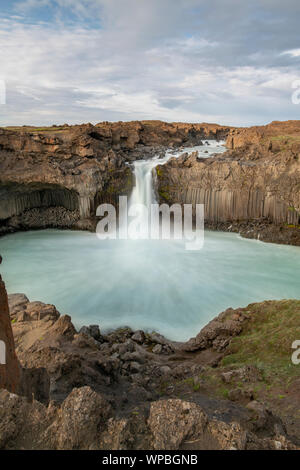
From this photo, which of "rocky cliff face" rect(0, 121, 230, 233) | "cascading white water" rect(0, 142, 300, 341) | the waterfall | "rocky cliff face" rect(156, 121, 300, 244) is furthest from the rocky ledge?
"rocky cliff face" rect(156, 121, 300, 244)

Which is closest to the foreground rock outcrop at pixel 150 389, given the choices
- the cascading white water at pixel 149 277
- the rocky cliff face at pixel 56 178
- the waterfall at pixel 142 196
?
the cascading white water at pixel 149 277

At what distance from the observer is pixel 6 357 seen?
3.43 meters

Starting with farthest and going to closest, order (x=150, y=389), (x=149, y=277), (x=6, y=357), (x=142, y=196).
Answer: (x=142, y=196), (x=149, y=277), (x=150, y=389), (x=6, y=357)

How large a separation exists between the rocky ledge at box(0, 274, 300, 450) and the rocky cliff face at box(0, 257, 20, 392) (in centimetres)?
20

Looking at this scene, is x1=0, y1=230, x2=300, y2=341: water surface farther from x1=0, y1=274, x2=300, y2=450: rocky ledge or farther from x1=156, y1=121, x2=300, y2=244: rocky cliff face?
x1=156, y1=121, x2=300, y2=244: rocky cliff face

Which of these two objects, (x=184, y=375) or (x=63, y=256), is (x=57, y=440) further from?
(x=63, y=256)

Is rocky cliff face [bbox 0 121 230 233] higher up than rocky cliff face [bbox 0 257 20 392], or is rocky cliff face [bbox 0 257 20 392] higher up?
rocky cliff face [bbox 0 121 230 233]

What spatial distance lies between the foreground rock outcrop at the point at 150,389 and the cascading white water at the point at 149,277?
1870 mm

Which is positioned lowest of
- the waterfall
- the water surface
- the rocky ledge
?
the water surface

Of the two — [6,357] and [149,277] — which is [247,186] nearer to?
A: [149,277]

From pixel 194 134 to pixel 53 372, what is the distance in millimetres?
47387

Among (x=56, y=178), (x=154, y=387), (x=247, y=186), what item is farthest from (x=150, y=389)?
(x=56, y=178)

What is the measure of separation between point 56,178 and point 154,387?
63.4 feet

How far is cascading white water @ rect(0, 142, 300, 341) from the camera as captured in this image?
10.9 meters
